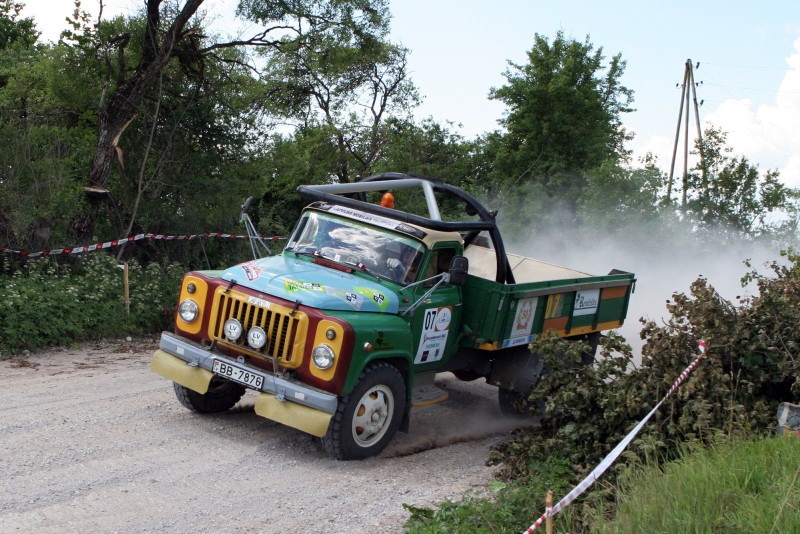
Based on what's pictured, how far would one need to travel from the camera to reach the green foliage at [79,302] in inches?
418

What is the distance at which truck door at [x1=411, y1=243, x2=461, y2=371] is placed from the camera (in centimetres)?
742

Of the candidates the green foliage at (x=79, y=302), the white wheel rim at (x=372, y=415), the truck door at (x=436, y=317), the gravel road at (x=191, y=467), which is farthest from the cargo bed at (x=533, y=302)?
the green foliage at (x=79, y=302)

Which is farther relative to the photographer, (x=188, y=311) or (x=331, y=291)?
(x=188, y=311)

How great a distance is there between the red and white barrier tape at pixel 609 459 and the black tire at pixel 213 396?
3.77 metres

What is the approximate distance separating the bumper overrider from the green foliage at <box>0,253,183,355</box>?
4566 mm

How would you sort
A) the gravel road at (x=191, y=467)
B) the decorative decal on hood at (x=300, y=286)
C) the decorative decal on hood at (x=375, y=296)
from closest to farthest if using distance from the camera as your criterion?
the gravel road at (x=191, y=467) → the decorative decal on hood at (x=300, y=286) → the decorative decal on hood at (x=375, y=296)

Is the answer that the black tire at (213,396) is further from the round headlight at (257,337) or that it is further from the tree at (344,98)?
the tree at (344,98)

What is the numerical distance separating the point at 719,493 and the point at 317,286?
3.72 m

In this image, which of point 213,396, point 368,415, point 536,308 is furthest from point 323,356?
point 536,308

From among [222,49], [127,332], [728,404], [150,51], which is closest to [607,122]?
[222,49]

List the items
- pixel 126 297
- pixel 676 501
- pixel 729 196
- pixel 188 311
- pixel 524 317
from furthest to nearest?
pixel 729 196
pixel 126 297
pixel 524 317
pixel 188 311
pixel 676 501

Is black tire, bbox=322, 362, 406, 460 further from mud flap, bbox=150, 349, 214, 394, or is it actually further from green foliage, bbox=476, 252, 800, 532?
mud flap, bbox=150, 349, 214, 394

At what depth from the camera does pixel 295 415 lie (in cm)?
631

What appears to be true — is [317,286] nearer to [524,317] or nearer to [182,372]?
[182,372]
